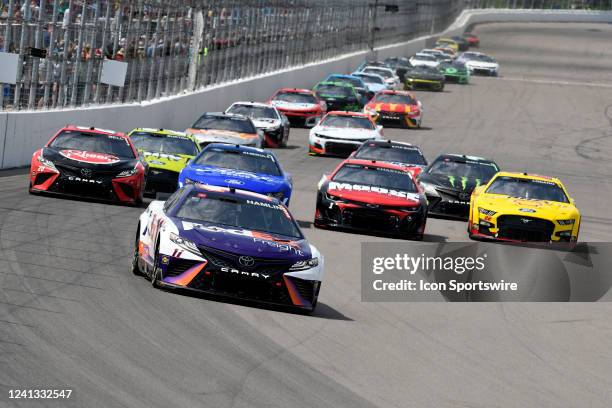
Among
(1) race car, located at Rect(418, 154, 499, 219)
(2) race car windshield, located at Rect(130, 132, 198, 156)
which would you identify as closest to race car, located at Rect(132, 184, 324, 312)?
(2) race car windshield, located at Rect(130, 132, 198, 156)

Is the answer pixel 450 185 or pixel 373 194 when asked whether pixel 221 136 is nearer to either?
pixel 450 185

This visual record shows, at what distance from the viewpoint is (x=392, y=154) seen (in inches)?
1129

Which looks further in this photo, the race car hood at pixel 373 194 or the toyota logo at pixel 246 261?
the race car hood at pixel 373 194

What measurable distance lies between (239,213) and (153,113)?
21527 millimetres

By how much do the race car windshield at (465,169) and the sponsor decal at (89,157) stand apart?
6.93m

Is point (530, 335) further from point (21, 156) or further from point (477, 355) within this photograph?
point (21, 156)

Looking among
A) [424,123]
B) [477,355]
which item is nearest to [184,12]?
[424,123]

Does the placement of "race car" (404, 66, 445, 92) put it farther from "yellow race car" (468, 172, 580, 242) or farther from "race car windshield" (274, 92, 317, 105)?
"yellow race car" (468, 172, 580, 242)

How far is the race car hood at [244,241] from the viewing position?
13.2m

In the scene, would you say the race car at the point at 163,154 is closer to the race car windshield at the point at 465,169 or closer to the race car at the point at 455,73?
the race car windshield at the point at 465,169

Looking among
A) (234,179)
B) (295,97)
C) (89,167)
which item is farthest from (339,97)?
(89,167)

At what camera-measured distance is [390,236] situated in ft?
A: 70.3

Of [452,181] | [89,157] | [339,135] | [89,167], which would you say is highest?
[89,157]

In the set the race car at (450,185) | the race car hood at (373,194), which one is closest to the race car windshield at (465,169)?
the race car at (450,185)
